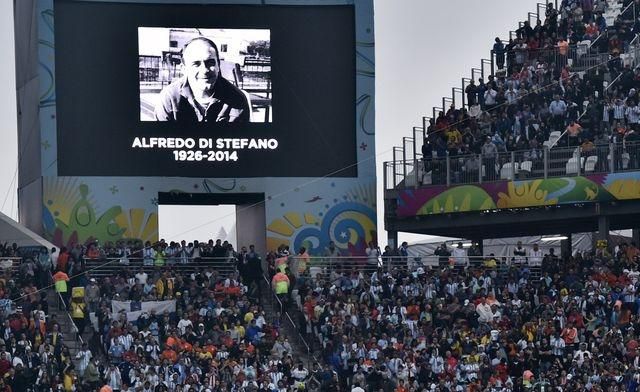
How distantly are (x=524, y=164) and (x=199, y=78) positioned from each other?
821cm

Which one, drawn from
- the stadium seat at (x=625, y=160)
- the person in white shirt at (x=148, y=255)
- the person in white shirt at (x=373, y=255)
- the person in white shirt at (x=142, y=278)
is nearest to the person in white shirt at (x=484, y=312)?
the person in white shirt at (x=373, y=255)

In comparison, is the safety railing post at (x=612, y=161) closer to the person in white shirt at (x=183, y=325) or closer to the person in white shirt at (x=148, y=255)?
the person in white shirt at (x=148, y=255)

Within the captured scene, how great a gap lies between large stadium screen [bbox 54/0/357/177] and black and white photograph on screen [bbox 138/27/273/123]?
0.02m

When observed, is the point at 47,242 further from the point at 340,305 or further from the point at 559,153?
the point at 559,153

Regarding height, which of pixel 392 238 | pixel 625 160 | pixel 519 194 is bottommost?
pixel 392 238

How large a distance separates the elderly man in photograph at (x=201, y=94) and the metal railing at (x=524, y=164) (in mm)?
4132

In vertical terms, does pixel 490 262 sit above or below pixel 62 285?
above

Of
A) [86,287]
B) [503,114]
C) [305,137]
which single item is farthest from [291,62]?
[86,287]

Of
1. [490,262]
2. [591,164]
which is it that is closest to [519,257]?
[490,262]

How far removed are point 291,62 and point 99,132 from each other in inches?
203

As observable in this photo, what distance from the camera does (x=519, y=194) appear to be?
5475cm

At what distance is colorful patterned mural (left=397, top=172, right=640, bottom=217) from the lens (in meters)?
53.7

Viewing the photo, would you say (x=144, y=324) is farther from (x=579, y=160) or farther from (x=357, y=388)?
(x=579, y=160)

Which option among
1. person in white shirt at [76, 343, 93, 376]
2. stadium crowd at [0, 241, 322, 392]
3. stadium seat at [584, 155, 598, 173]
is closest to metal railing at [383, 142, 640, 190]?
stadium seat at [584, 155, 598, 173]
